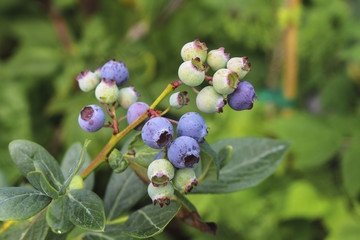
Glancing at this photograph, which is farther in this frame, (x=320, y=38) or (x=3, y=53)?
(x=3, y=53)

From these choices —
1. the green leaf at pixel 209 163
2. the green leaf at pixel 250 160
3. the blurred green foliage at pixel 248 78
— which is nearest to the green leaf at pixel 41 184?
the green leaf at pixel 209 163

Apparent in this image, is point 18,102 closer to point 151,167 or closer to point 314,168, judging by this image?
point 314,168

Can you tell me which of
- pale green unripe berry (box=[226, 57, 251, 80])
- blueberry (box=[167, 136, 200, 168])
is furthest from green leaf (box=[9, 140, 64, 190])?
pale green unripe berry (box=[226, 57, 251, 80])

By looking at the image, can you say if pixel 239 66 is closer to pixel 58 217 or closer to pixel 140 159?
pixel 140 159

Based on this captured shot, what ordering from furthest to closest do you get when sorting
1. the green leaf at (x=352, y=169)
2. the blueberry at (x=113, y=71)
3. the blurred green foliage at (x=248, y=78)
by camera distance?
1. the blurred green foliage at (x=248, y=78)
2. the green leaf at (x=352, y=169)
3. the blueberry at (x=113, y=71)

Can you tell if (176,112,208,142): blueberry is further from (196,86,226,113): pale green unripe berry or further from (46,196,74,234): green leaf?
(46,196,74,234): green leaf

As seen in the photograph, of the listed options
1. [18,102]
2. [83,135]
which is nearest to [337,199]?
[83,135]

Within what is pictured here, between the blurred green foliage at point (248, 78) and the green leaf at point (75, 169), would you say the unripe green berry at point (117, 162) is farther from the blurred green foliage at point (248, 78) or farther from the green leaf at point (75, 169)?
the blurred green foliage at point (248, 78)
